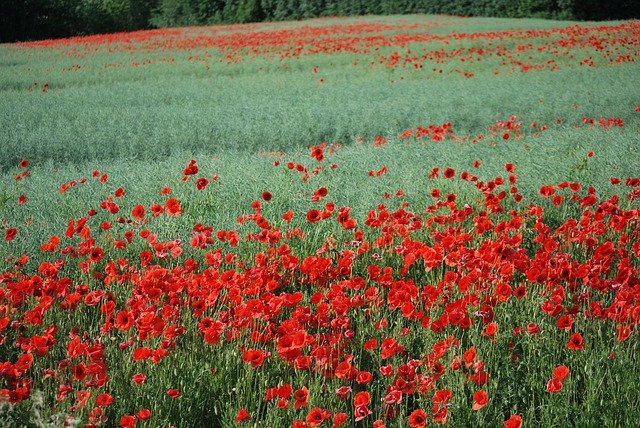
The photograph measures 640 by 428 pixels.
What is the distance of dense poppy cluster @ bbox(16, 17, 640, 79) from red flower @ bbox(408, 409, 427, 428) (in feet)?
39.0

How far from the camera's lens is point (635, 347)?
101 inches

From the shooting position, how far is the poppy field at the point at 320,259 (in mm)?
2248

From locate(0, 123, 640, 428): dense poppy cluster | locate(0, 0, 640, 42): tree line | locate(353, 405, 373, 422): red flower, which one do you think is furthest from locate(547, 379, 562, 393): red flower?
A: locate(0, 0, 640, 42): tree line

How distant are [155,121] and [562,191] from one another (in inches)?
243

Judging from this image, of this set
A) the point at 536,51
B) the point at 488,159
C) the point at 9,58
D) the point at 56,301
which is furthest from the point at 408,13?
the point at 56,301

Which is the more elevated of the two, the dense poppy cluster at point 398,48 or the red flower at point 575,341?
the dense poppy cluster at point 398,48

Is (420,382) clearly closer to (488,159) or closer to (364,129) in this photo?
(488,159)

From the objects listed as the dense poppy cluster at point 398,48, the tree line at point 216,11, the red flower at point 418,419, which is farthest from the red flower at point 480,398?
the tree line at point 216,11

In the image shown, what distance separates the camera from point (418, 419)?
189 cm

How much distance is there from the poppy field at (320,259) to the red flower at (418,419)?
0.04 ft

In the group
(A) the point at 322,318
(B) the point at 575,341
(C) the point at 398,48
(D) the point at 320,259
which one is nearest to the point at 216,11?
(C) the point at 398,48

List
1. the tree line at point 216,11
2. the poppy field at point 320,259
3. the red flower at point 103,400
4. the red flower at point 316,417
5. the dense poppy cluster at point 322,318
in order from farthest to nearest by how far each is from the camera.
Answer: the tree line at point 216,11
the poppy field at point 320,259
the dense poppy cluster at point 322,318
the red flower at point 103,400
the red flower at point 316,417

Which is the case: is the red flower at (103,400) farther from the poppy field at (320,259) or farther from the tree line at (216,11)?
the tree line at (216,11)

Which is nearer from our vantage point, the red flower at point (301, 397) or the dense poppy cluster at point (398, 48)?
the red flower at point (301, 397)
